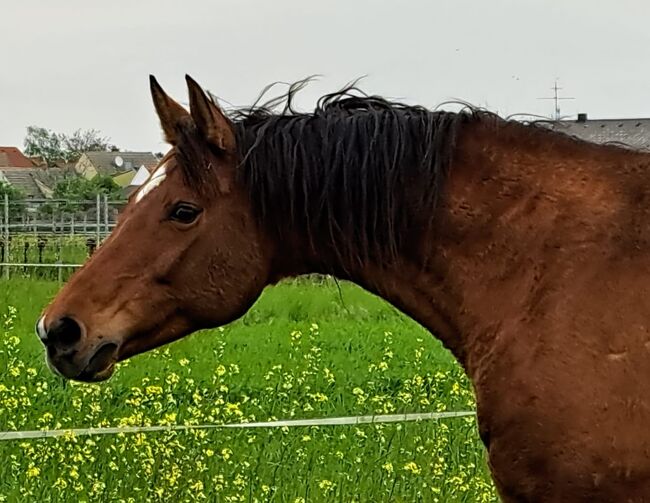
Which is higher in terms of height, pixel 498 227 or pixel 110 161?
pixel 498 227

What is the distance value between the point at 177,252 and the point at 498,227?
109 centimetres

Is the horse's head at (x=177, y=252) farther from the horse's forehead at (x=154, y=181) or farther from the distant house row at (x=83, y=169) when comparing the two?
the distant house row at (x=83, y=169)

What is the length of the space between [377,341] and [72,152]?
7650 centimetres

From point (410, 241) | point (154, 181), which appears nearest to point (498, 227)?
point (410, 241)

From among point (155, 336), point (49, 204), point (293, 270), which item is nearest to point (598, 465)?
point (293, 270)

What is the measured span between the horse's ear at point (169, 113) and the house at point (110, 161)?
7399cm

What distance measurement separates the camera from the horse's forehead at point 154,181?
3.61 meters

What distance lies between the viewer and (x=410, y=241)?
11.7 ft

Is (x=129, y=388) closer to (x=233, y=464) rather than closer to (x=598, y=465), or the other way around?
(x=233, y=464)

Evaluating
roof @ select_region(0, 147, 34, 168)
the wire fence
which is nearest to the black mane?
the wire fence

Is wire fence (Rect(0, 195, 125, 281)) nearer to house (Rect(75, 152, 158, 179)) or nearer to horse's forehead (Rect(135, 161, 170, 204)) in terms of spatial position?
horse's forehead (Rect(135, 161, 170, 204))

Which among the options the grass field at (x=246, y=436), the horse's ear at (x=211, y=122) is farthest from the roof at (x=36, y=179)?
the horse's ear at (x=211, y=122)

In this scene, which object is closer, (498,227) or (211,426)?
(498,227)

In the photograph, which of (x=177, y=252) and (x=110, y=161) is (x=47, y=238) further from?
(x=110, y=161)
